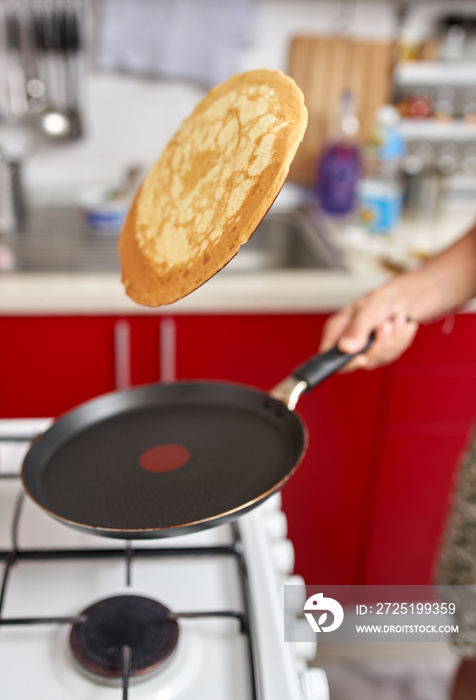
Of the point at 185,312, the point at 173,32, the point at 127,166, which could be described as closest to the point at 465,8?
the point at 173,32

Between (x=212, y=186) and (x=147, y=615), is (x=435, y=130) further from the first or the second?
(x=147, y=615)

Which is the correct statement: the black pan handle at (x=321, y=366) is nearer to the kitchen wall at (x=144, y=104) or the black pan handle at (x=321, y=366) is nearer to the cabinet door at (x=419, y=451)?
the cabinet door at (x=419, y=451)

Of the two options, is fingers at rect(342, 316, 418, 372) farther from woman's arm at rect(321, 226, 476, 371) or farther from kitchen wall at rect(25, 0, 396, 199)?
kitchen wall at rect(25, 0, 396, 199)

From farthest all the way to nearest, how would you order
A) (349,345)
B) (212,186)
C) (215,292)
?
(215,292) < (349,345) < (212,186)

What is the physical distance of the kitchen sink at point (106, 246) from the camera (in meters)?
1.40

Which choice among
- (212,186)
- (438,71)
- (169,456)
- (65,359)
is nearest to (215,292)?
(65,359)

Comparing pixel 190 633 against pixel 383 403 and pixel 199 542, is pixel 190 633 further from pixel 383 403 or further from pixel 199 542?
pixel 383 403

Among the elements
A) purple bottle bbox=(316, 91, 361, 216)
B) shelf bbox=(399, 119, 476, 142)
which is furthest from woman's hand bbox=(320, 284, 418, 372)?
shelf bbox=(399, 119, 476, 142)

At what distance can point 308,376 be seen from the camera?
2.62 feet

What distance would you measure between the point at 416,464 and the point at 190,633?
0.97 m

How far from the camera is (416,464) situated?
144 cm

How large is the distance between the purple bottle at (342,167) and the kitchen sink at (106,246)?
7 centimetres

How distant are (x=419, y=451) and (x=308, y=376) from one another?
0.73 m

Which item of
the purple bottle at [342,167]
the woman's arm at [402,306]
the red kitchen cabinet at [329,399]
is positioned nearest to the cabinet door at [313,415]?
the red kitchen cabinet at [329,399]
